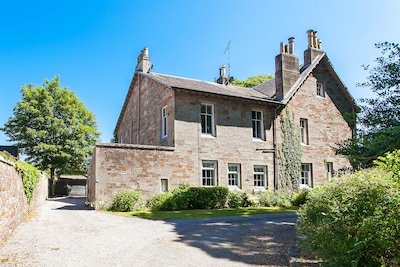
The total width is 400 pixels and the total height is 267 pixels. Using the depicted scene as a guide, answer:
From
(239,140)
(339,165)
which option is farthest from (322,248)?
(339,165)

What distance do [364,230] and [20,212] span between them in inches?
437

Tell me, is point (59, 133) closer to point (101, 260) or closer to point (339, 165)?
point (339, 165)

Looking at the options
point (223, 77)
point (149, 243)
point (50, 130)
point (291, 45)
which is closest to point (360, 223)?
point (149, 243)

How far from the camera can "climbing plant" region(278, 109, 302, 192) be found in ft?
77.9

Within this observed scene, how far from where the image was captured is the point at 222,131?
879 inches

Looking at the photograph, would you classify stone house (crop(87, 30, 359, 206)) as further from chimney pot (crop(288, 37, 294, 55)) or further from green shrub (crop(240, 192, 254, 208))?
green shrub (crop(240, 192, 254, 208))

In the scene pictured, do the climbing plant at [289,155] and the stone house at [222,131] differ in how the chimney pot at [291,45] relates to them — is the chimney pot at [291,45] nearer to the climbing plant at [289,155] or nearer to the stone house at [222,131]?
the stone house at [222,131]

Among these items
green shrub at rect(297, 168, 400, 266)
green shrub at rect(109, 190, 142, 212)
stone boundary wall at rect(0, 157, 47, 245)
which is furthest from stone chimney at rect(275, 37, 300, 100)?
green shrub at rect(297, 168, 400, 266)

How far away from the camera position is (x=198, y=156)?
2123 cm

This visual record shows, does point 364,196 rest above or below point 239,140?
below

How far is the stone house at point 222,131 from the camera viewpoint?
19.3 meters

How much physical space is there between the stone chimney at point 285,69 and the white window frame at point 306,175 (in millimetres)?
5354

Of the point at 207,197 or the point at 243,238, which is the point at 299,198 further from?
the point at 243,238

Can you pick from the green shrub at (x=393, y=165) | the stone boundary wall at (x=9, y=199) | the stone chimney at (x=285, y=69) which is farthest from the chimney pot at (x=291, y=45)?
the green shrub at (x=393, y=165)
